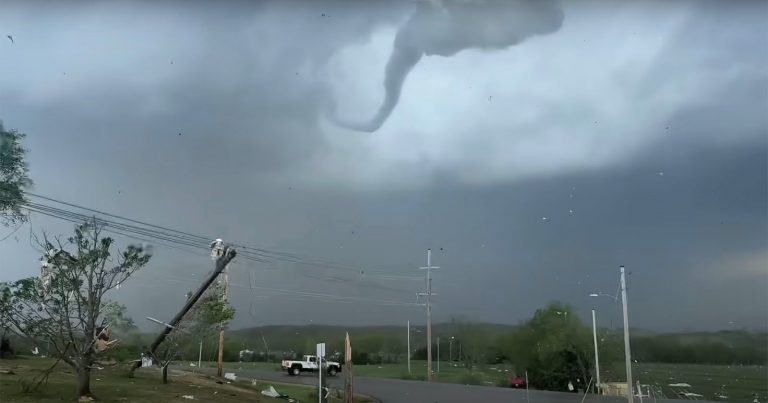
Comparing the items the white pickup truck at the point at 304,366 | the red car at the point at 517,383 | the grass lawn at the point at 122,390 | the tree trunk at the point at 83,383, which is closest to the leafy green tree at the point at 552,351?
the red car at the point at 517,383

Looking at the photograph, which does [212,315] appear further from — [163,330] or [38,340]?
[38,340]

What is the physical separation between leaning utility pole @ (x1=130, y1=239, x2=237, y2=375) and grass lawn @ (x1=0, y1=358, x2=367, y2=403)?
6.69 feet

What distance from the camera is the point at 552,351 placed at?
56.9 m

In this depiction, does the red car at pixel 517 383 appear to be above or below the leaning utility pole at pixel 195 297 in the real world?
below

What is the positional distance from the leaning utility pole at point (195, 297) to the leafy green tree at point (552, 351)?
30157mm

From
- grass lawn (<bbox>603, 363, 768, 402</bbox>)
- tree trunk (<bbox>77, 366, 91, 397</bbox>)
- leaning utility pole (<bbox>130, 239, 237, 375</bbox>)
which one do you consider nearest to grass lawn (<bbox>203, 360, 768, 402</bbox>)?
grass lawn (<bbox>603, 363, 768, 402</bbox>)

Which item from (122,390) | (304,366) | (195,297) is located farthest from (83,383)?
(304,366)

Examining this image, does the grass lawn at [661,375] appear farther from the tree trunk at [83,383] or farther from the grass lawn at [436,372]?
the tree trunk at [83,383]

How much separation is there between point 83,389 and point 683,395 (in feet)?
138

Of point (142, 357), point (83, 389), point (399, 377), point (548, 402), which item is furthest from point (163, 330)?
point (399, 377)

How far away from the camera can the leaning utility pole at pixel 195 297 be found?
→ 112 ft

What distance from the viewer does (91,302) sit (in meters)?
20.9

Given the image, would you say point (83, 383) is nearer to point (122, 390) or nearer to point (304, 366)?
point (122, 390)

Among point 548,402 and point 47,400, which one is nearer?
point 47,400
